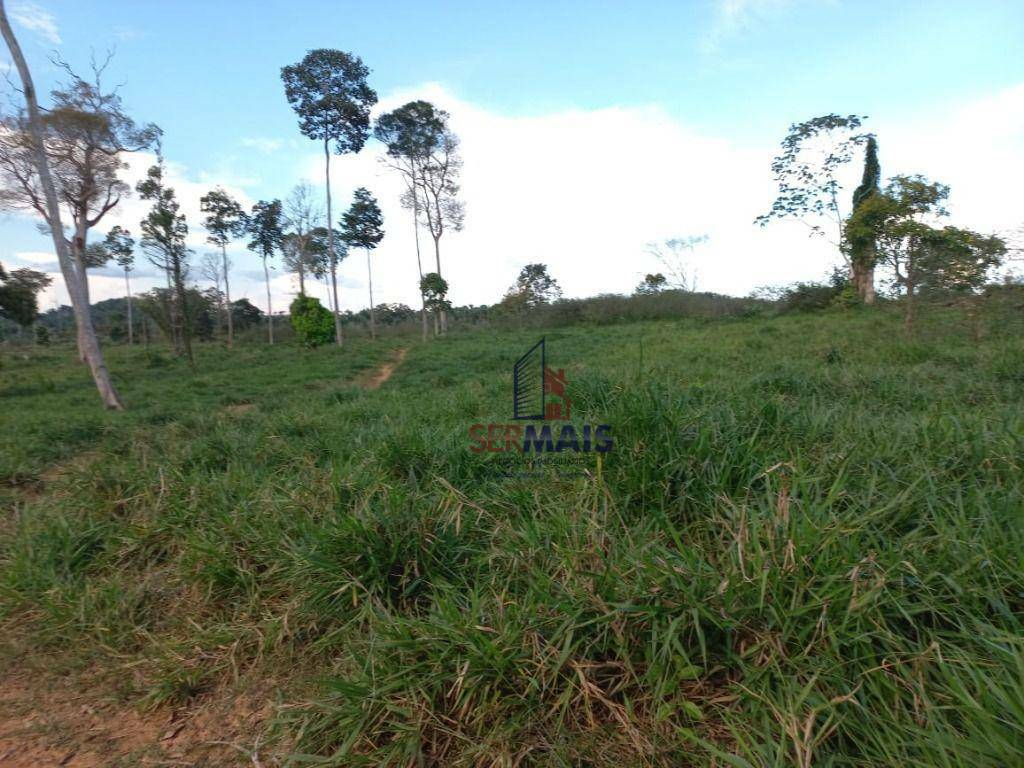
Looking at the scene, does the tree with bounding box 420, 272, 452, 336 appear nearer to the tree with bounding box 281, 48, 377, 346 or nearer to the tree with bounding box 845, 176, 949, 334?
the tree with bounding box 281, 48, 377, 346

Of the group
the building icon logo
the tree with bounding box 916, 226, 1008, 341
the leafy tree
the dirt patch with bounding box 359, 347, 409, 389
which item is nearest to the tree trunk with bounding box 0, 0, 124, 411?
the dirt patch with bounding box 359, 347, 409, 389

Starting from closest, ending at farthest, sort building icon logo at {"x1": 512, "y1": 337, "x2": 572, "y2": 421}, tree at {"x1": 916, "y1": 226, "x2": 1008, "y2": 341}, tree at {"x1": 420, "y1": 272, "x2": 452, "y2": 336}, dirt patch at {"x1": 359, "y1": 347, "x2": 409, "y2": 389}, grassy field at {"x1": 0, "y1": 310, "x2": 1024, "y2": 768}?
grassy field at {"x1": 0, "y1": 310, "x2": 1024, "y2": 768} < building icon logo at {"x1": 512, "y1": 337, "x2": 572, "y2": 421} < tree at {"x1": 916, "y1": 226, "x2": 1008, "y2": 341} < dirt patch at {"x1": 359, "y1": 347, "x2": 409, "y2": 389} < tree at {"x1": 420, "y1": 272, "x2": 452, "y2": 336}

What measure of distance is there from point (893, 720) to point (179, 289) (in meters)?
14.8

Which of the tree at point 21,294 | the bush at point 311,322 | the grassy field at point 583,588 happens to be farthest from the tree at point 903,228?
A: the tree at point 21,294

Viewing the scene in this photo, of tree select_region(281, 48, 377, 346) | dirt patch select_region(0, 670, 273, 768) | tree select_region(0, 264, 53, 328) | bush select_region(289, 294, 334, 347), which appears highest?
tree select_region(281, 48, 377, 346)

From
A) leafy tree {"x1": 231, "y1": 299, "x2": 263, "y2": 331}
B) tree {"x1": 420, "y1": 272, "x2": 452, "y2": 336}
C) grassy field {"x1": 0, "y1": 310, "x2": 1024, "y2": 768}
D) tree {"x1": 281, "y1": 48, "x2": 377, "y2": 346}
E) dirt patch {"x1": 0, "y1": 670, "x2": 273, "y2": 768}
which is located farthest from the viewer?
leafy tree {"x1": 231, "y1": 299, "x2": 263, "y2": 331}

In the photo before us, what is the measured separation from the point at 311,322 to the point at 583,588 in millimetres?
17153

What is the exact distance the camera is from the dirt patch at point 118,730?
4.59 ft

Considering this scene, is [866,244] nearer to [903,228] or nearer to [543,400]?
[903,228]

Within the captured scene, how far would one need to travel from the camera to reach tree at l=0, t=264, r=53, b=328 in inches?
676

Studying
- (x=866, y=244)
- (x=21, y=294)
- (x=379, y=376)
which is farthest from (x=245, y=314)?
(x=866, y=244)

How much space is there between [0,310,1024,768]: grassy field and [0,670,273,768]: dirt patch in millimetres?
60

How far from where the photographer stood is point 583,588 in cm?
145

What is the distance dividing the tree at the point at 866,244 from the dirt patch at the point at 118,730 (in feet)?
35.8
